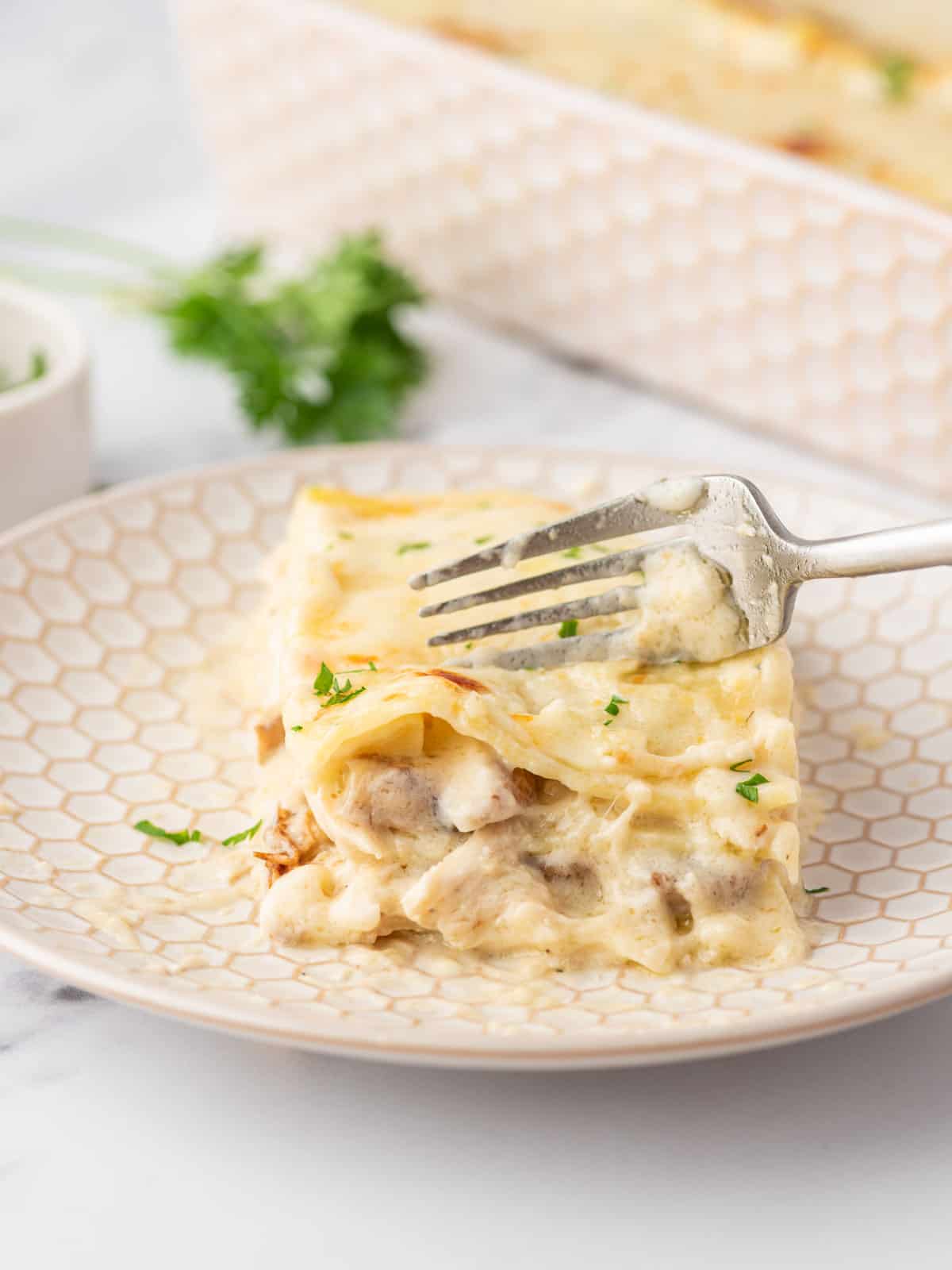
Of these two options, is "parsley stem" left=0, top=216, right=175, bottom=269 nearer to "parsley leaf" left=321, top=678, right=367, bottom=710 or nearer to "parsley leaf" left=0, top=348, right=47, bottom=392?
"parsley leaf" left=0, top=348, right=47, bottom=392

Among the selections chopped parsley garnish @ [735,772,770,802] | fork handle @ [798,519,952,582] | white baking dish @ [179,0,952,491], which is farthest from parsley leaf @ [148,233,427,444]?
chopped parsley garnish @ [735,772,770,802]

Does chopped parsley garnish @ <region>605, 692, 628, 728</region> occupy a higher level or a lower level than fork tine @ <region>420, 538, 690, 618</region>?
lower

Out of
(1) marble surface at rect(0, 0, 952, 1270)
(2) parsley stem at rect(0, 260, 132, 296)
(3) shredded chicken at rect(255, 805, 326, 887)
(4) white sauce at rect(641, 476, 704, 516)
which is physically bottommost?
(1) marble surface at rect(0, 0, 952, 1270)

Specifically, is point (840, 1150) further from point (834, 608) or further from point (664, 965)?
point (834, 608)

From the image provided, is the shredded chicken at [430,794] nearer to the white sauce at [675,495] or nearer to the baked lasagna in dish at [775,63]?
the white sauce at [675,495]

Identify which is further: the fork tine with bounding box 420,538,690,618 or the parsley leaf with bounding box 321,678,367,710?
the fork tine with bounding box 420,538,690,618

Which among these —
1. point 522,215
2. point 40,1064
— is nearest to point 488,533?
point 40,1064

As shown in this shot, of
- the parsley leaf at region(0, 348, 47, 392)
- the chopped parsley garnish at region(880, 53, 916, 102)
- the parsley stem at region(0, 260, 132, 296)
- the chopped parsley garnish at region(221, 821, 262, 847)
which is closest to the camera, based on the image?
the chopped parsley garnish at region(221, 821, 262, 847)
